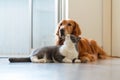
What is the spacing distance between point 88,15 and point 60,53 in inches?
51.3

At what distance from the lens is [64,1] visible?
11.0 feet

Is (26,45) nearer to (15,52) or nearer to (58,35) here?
(15,52)

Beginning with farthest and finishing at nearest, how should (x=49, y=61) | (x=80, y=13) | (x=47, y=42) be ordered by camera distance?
(x=47, y=42) → (x=80, y=13) → (x=49, y=61)

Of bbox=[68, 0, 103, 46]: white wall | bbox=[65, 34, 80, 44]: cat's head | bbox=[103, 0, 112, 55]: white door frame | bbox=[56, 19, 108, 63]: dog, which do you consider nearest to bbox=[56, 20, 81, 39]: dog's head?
bbox=[56, 19, 108, 63]: dog

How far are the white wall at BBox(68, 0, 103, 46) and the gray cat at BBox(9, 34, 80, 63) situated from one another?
1.13 metres

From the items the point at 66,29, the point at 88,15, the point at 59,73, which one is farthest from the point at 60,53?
the point at 88,15

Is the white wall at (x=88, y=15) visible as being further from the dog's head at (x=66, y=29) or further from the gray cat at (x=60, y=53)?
Answer: the gray cat at (x=60, y=53)

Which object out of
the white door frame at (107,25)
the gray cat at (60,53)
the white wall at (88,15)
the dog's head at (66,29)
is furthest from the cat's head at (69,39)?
the white door frame at (107,25)

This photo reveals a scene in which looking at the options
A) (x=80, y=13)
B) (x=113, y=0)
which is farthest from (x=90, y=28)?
(x=113, y=0)

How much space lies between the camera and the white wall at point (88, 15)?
10.6 feet

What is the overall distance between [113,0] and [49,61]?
151cm

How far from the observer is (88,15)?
3262 mm

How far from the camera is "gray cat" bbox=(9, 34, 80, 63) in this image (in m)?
2.07

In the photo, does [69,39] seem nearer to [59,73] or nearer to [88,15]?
[59,73]
